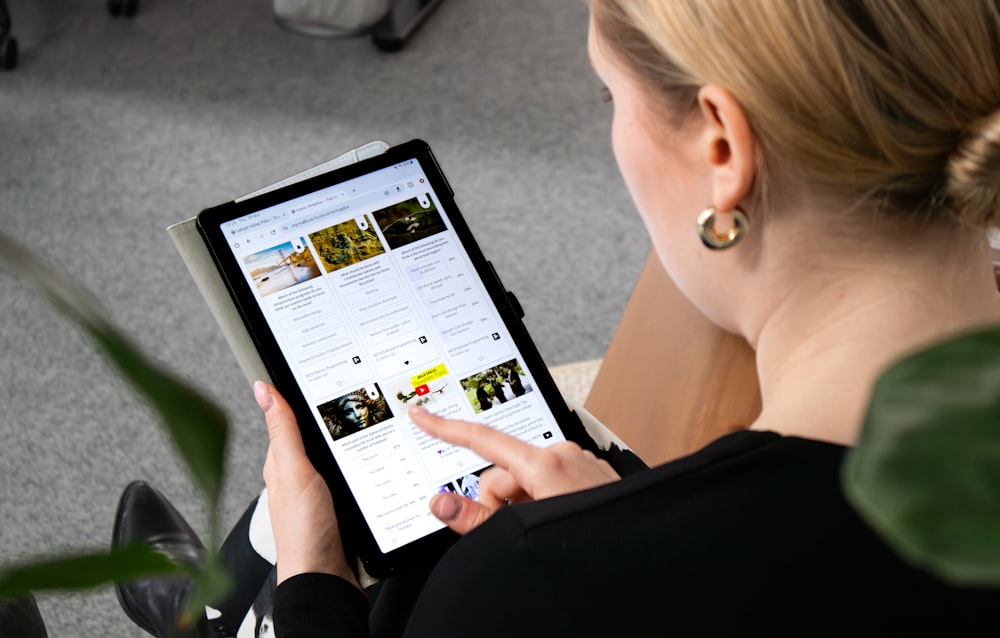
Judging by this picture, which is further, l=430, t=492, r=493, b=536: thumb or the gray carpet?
the gray carpet

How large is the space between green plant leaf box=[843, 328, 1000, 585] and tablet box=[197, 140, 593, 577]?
1.99ft

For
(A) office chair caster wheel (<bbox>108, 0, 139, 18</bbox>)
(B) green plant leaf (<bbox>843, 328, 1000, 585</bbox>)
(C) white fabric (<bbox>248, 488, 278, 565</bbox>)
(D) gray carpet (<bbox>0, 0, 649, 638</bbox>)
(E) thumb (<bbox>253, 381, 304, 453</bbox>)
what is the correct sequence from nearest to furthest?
(B) green plant leaf (<bbox>843, 328, 1000, 585</bbox>)
(E) thumb (<bbox>253, 381, 304, 453</bbox>)
(C) white fabric (<bbox>248, 488, 278, 565</bbox>)
(D) gray carpet (<bbox>0, 0, 649, 638</bbox>)
(A) office chair caster wheel (<bbox>108, 0, 139, 18</bbox>)

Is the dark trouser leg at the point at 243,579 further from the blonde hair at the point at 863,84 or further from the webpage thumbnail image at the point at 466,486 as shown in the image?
the blonde hair at the point at 863,84

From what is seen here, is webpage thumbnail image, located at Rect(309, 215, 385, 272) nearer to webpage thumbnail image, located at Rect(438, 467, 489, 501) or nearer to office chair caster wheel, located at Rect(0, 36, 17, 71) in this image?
webpage thumbnail image, located at Rect(438, 467, 489, 501)

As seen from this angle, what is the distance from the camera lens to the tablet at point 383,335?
76cm

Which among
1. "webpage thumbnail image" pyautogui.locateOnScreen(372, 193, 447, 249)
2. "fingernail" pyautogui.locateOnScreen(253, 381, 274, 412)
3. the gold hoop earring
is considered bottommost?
the gold hoop earring

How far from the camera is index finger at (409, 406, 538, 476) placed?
0.67 m

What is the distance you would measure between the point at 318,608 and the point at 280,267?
0.28m

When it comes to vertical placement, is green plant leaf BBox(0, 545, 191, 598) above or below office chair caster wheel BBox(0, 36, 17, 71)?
below

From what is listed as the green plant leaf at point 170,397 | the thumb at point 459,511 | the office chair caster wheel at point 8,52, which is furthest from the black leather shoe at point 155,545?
the office chair caster wheel at point 8,52

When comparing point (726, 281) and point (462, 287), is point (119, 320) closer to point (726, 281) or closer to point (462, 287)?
point (462, 287)

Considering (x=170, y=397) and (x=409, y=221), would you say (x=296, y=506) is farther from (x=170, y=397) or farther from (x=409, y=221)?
(x=170, y=397)

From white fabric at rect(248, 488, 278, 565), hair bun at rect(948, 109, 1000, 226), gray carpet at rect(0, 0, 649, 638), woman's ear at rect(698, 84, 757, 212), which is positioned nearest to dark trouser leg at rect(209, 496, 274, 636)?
white fabric at rect(248, 488, 278, 565)

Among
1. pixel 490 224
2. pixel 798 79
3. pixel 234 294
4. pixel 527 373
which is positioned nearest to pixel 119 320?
pixel 490 224
